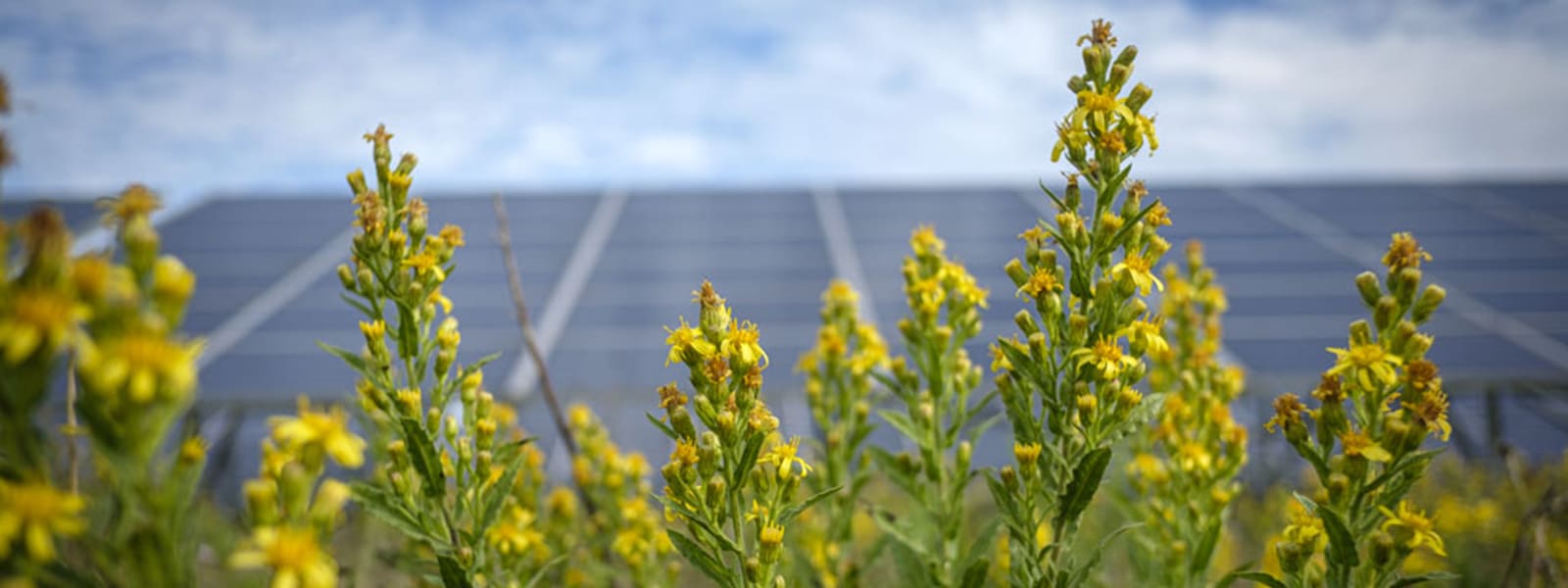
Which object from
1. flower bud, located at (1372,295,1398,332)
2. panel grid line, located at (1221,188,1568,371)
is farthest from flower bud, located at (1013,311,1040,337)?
panel grid line, located at (1221,188,1568,371)

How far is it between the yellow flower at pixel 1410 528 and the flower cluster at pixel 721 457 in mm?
791

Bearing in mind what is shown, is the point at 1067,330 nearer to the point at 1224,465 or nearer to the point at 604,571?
the point at 1224,465

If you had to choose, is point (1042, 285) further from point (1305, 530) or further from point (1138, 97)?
point (1305, 530)

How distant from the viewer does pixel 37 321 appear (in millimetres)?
627

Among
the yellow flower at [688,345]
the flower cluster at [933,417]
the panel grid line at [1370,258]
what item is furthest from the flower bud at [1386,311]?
the panel grid line at [1370,258]

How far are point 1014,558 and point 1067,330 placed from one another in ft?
1.05

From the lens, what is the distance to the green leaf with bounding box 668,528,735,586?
1.13 metres

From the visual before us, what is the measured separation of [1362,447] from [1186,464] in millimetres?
498

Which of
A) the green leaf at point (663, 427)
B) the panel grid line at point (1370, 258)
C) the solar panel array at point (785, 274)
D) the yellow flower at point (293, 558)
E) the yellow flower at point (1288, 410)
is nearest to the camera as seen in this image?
the yellow flower at point (293, 558)

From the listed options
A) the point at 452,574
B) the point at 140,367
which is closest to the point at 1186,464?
the point at 452,574

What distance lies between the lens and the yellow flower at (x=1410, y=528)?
1.24 m

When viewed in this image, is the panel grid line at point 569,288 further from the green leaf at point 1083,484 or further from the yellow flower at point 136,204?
the yellow flower at point 136,204

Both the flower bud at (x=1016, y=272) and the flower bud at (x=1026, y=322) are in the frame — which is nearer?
the flower bud at (x=1026, y=322)

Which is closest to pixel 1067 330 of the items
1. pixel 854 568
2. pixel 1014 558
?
pixel 1014 558
